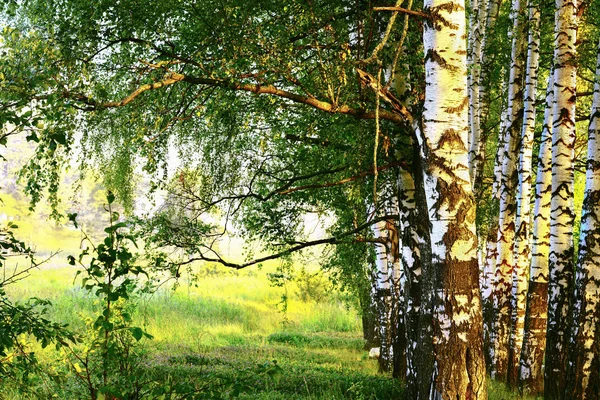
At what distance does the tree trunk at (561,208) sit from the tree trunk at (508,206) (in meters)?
2.17

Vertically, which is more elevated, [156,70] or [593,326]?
[156,70]

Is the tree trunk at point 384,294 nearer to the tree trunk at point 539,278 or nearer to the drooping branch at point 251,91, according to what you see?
the tree trunk at point 539,278

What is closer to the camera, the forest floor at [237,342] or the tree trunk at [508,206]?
the forest floor at [237,342]

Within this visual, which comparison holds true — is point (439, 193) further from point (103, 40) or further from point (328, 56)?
point (103, 40)

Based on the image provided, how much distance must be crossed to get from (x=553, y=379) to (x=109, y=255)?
6187 millimetres

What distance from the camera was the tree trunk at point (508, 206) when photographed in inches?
416

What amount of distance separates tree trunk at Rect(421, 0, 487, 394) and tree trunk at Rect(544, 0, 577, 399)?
3.11 metres

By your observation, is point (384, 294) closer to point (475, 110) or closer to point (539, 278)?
point (539, 278)

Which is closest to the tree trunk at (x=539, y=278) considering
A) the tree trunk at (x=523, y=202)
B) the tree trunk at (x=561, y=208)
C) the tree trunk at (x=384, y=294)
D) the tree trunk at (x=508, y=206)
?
the tree trunk at (x=523, y=202)

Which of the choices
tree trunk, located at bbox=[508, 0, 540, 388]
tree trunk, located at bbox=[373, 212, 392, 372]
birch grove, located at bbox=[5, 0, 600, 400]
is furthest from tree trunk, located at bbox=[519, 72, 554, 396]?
tree trunk, located at bbox=[373, 212, 392, 372]

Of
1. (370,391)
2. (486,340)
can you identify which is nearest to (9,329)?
(370,391)

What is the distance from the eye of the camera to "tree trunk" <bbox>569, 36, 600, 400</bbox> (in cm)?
717

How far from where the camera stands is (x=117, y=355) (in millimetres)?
4008

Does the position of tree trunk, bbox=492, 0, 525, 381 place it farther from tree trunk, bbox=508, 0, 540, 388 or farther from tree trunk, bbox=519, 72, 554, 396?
tree trunk, bbox=519, 72, 554, 396
